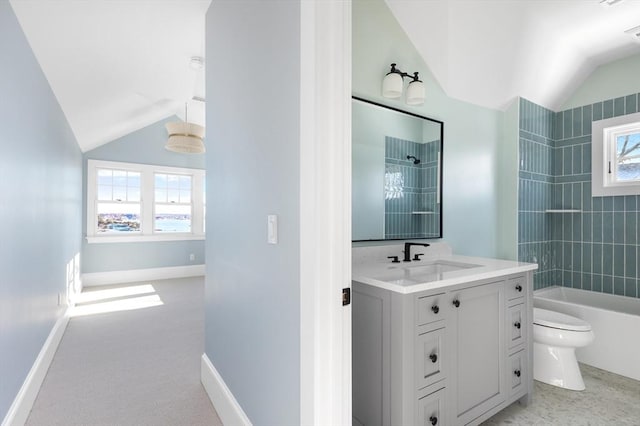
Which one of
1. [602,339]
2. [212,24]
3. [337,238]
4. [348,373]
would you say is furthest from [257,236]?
[602,339]

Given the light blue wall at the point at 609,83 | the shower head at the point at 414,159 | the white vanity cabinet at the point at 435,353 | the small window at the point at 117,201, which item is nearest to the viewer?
the white vanity cabinet at the point at 435,353

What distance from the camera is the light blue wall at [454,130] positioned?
7.16ft

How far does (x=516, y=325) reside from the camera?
6.41ft

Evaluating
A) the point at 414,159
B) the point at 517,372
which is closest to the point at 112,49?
the point at 414,159

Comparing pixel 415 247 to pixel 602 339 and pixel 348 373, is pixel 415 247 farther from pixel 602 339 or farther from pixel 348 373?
pixel 602 339

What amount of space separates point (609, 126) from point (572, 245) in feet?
3.89

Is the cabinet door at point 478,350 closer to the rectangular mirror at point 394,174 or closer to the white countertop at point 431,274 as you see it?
the white countertop at point 431,274

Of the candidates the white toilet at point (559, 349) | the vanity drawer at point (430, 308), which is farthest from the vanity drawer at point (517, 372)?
the vanity drawer at point (430, 308)

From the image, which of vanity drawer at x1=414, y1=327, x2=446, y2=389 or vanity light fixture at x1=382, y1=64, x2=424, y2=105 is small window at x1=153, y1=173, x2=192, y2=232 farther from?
vanity drawer at x1=414, y1=327, x2=446, y2=389

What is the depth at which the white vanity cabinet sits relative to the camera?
4.76 feet

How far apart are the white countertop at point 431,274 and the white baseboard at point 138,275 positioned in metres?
4.85

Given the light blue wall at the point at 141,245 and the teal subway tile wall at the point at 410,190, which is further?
the light blue wall at the point at 141,245

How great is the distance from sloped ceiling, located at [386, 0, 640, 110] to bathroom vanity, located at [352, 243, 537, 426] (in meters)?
1.56

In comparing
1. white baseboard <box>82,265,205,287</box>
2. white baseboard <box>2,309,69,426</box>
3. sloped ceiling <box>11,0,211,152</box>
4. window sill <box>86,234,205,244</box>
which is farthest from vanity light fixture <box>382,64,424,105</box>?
white baseboard <box>82,265,205,287</box>
